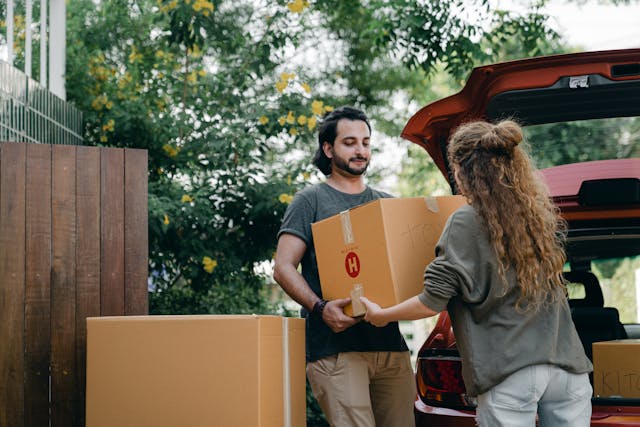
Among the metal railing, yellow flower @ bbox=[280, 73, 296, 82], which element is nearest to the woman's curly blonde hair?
the metal railing

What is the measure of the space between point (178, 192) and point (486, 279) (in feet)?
12.4

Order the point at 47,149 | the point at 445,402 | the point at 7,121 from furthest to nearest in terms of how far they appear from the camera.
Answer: the point at 7,121, the point at 47,149, the point at 445,402

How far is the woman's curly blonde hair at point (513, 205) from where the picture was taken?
8.55 ft

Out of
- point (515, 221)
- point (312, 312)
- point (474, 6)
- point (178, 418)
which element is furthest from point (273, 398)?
point (474, 6)

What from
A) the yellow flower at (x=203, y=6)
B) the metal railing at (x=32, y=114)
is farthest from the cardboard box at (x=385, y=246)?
the yellow flower at (x=203, y=6)

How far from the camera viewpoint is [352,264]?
3.15 meters

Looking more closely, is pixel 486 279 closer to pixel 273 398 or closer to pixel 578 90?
pixel 273 398

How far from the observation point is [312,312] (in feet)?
11.0

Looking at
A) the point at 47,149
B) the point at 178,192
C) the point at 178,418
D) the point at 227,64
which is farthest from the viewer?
the point at 227,64

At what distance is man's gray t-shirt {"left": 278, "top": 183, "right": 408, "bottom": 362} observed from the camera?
334 centimetres

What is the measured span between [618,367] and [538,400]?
101 cm

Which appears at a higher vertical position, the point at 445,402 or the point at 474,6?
the point at 474,6

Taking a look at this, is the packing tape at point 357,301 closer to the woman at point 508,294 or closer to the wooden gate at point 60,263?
the woman at point 508,294

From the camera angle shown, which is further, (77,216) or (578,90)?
(77,216)
